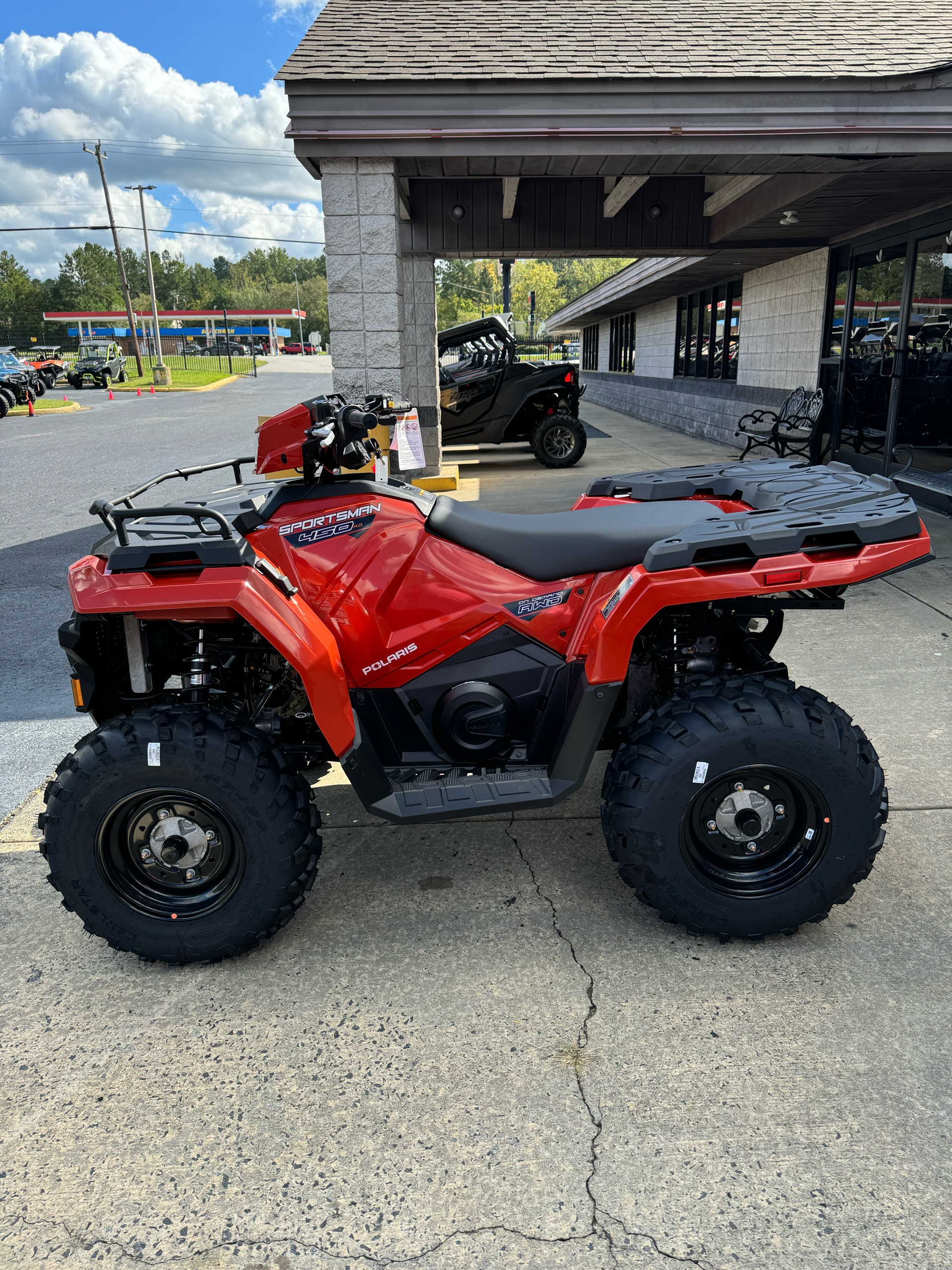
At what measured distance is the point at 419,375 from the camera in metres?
11.7

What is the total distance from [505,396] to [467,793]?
11114 millimetres

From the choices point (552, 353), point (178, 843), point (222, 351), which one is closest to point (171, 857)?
point (178, 843)

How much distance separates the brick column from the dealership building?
0.02 meters

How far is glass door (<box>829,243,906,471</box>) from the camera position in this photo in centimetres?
927

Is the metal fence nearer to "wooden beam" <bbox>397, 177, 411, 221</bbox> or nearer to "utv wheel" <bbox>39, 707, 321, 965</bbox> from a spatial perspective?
"wooden beam" <bbox>397, 177, 411, 221</bbox>

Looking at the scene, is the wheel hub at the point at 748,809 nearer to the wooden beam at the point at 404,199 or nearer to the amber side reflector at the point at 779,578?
the amber side reflector at the point at 779,578

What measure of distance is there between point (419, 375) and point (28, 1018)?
10272 millimetres

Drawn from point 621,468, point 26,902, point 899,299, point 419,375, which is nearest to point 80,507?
point 419,375

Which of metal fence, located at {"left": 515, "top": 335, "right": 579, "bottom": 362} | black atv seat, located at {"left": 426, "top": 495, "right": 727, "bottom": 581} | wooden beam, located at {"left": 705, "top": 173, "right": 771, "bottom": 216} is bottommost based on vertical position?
black atv seat, located at {"left": 426, "top": 495, "right": 727, "bottom": 581}

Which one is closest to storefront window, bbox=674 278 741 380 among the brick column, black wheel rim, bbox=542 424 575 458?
black wheel rim, bbox=542 424 575 458

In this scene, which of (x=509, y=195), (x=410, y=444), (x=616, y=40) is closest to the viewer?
(x=410, y=444)

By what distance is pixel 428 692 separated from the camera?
2760 mm

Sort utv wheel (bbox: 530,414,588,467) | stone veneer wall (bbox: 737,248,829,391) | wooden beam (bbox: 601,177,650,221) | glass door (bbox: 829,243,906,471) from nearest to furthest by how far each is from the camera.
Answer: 1. glass door (bbox: 829,243,906,471)
2. wooden beam (bbox: 601,177,650,221)
3. stone veneer wall (bbox: 737,248,829,391)
4. utv wheel (bbox: 530,414,588,467)

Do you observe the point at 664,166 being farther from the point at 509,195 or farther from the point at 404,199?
the point at 404,199
